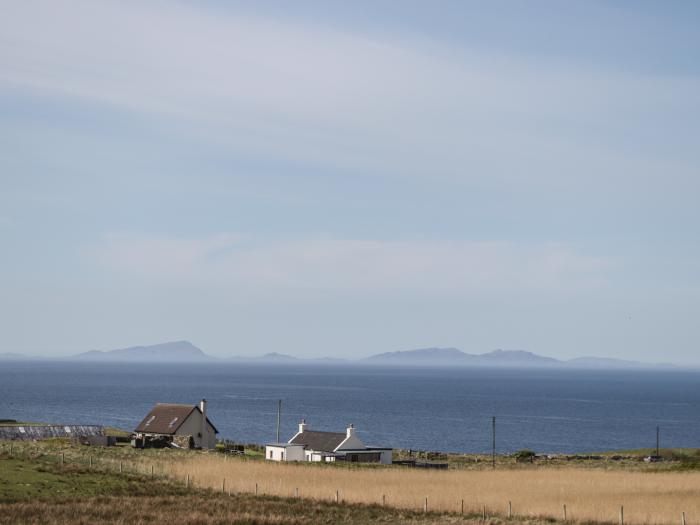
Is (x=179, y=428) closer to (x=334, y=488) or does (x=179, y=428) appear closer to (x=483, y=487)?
(x=334, y=488)

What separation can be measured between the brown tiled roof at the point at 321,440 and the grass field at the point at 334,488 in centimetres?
971

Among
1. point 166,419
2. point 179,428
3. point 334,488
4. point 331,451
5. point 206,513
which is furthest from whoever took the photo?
point 166,419

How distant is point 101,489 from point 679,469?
5139 cm

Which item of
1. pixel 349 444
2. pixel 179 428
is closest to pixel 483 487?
pixel 349 444

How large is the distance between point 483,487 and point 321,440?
3113cm

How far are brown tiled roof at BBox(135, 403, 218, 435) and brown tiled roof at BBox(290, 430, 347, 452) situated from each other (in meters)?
9.52

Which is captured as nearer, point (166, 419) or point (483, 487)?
point (483, 487)

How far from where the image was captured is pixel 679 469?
3236 inches

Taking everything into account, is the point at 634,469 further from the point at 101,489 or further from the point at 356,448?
the point at 101,489

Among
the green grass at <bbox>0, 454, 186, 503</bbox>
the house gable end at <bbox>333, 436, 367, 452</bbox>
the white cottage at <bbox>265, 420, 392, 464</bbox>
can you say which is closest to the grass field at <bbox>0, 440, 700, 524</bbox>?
the green grass at <bbox>0, 454, 186, 503</bbox>

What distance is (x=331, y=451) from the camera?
290 ft

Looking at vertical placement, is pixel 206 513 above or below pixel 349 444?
above

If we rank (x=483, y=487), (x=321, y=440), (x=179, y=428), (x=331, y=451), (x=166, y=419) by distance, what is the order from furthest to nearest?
(x=166, y=419) < (x=179, y=428) < (x=321, y=440) < (x=331, y=451) < (x=483, y=487)

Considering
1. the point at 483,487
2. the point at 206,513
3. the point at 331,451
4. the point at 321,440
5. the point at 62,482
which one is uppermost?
the point at 62,482
